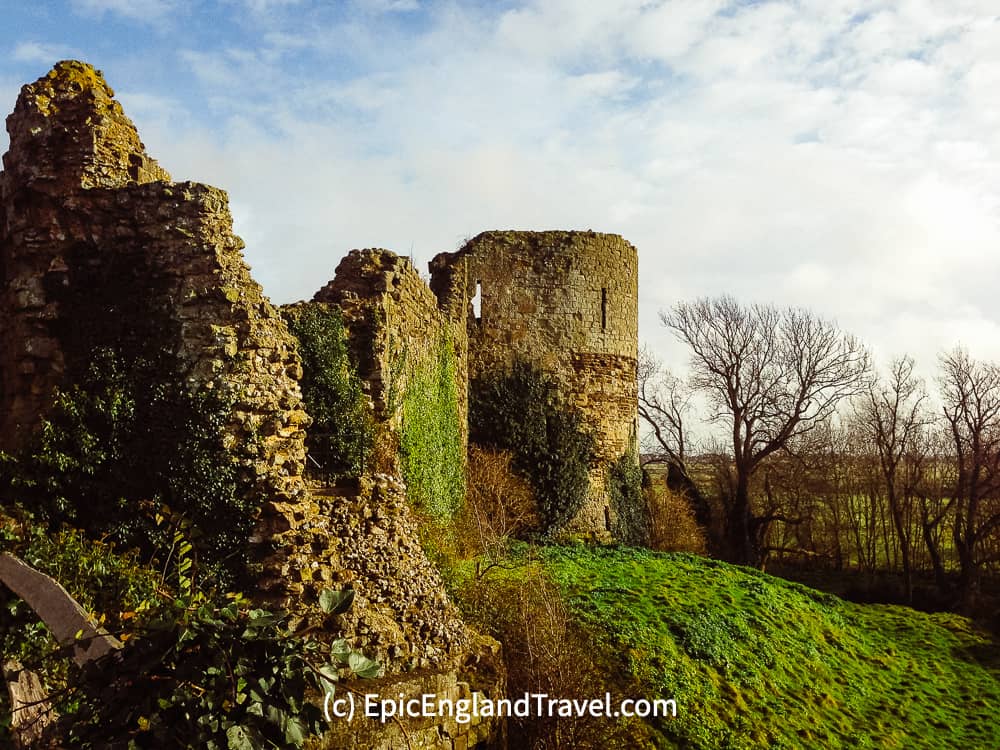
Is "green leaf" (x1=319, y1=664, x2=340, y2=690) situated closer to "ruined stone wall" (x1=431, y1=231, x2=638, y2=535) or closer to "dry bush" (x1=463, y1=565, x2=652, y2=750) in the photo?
"dry bush" (x1=463, y1=565, x2=652, y2=750)

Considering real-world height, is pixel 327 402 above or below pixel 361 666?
above

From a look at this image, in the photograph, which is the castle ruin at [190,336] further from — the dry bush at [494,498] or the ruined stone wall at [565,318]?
the ruined stone wall at [565,318]

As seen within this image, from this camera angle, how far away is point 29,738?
4.47 metres

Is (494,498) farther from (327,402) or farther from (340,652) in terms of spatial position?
(340,652)

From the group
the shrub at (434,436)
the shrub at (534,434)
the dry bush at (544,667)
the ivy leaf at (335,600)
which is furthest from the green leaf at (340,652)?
the shrub at (534,434)

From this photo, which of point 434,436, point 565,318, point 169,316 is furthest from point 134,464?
point 565,318

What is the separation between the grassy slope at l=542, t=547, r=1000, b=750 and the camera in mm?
11195

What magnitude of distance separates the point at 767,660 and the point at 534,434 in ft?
27.4

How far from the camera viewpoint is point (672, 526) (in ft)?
79.5

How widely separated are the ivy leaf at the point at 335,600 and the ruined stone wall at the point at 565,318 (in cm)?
1658

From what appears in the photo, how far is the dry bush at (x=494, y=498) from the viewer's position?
48.1ft

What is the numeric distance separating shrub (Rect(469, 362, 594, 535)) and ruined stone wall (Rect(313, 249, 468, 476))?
6.29 metres

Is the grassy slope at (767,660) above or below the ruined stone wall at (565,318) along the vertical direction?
below

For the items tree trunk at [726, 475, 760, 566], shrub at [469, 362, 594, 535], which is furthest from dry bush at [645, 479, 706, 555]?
shrub at [469, 362, 594, 535]
